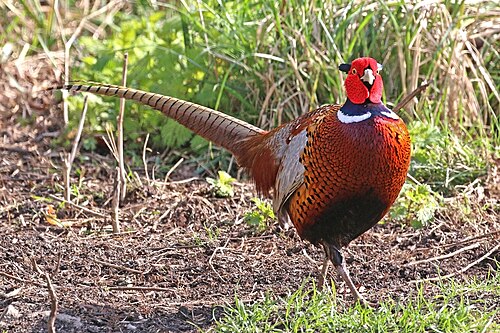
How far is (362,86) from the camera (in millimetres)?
3436

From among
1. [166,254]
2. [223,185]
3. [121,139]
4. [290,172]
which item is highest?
[290,172]

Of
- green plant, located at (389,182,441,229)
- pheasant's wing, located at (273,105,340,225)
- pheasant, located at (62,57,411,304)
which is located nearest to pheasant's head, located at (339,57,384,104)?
pheasant, located at (62,57,411,304)

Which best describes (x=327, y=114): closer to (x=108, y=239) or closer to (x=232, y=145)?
(x=232, y=145)

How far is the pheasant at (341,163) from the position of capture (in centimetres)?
337

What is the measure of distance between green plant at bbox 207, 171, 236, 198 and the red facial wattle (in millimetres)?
1489

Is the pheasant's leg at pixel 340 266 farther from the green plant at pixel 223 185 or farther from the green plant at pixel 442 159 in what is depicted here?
the green plant at pixel 442 159

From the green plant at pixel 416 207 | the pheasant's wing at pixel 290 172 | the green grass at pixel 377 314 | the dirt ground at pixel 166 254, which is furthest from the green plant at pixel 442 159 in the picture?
the green grass at pixel 377 314

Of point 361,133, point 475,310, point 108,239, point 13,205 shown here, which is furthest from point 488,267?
point 13,205

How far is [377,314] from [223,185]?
5.76 feet

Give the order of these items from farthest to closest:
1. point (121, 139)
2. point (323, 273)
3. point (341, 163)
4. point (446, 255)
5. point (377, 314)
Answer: point (121, 139) < point (446, 255) < point (323, 273) < point (341, 163) < point (377, 314)

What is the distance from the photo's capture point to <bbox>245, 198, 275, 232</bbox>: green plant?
4.43m

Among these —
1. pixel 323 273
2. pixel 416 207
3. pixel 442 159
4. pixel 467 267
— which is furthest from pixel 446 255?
pixel 442 159

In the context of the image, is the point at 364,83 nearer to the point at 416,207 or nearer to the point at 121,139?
the point at 416,207

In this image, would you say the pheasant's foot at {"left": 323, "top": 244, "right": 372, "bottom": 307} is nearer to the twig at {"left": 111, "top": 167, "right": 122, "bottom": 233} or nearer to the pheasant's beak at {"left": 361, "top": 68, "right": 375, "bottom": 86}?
the pheasant's beak at {"left": 361, "top": 68, "right": 375, "bottom": 86}
